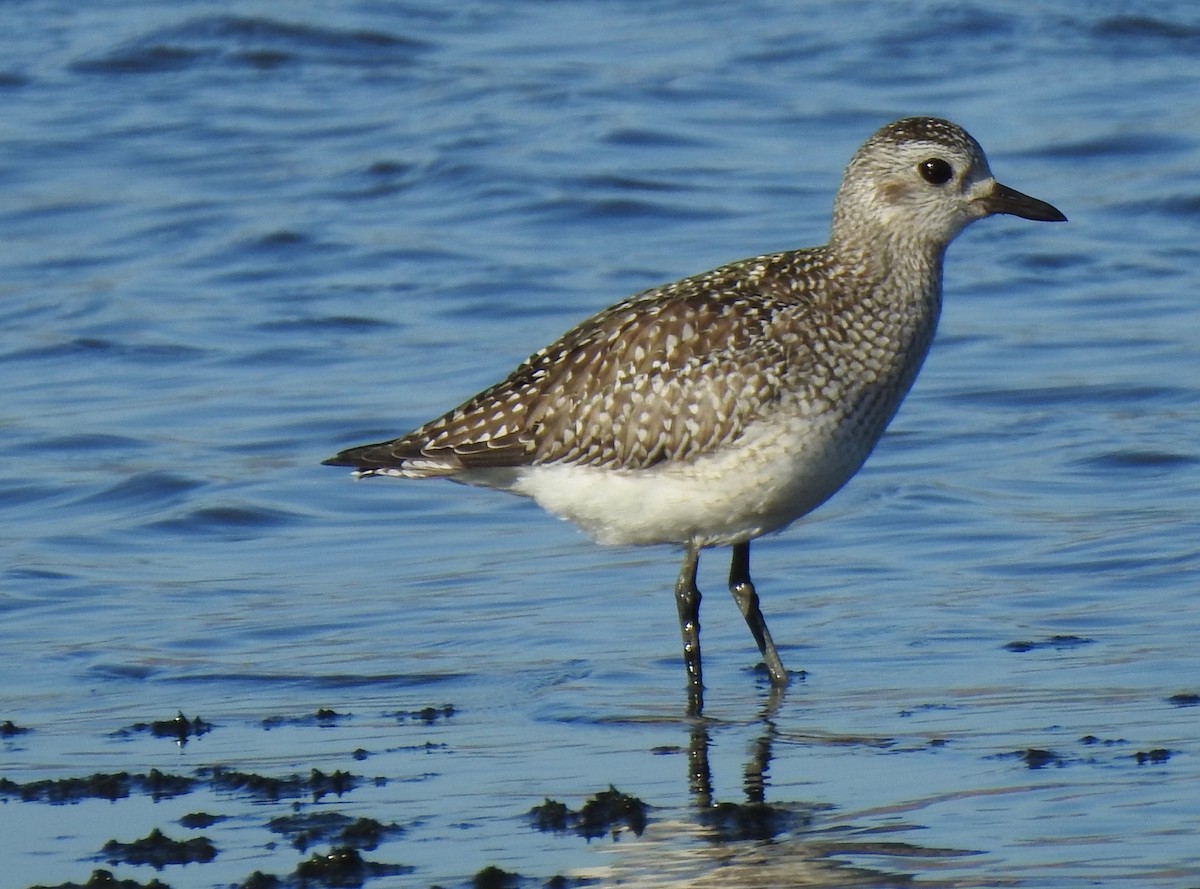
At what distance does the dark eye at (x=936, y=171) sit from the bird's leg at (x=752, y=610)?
1.70 metres

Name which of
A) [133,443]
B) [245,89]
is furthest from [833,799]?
[245,89]

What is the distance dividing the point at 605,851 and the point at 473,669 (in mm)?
2431

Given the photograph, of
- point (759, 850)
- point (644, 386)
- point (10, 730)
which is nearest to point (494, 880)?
point (759, 850)

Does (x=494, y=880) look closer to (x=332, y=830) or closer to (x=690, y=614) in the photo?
(x=332, y=830)

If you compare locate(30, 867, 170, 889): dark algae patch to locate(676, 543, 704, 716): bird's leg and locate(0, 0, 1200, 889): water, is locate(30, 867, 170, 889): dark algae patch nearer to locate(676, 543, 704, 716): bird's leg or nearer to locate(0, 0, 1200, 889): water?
locate(0, 0, 1200, 889): water

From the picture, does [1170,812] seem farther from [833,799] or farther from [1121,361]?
[1121,361]

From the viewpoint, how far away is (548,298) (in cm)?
1659

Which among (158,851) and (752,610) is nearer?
(158,851)

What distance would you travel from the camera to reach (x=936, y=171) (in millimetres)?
9711

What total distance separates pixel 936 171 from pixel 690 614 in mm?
2086

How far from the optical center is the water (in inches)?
308

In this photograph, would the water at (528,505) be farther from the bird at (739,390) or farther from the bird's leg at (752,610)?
the bird at (739,390)

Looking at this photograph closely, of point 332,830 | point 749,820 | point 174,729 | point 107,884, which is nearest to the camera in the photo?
point 107,884

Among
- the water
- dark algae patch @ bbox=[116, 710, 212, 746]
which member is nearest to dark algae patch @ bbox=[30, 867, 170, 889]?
the water
